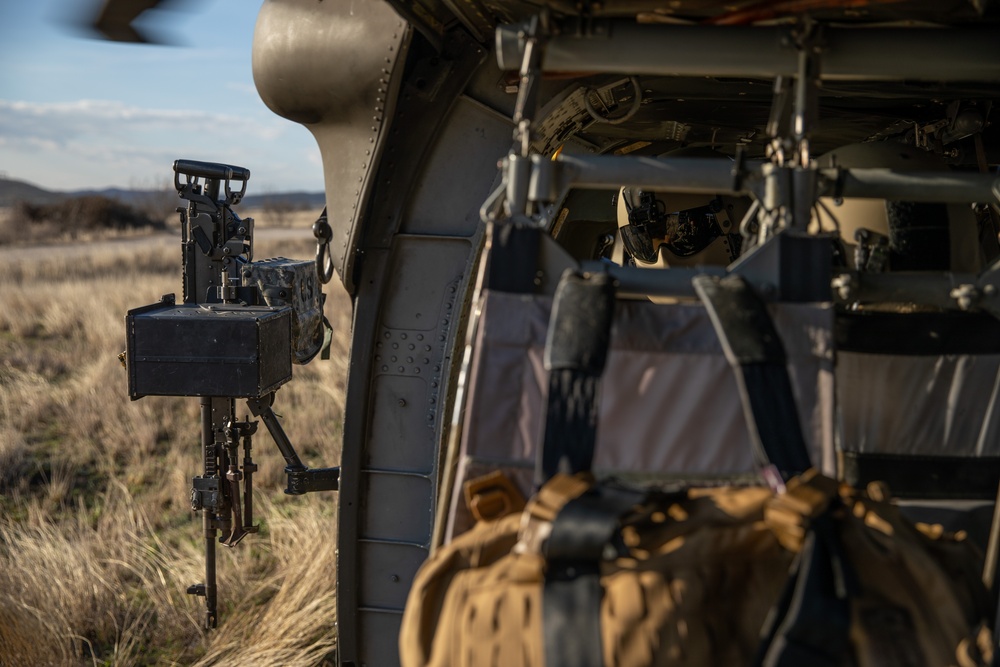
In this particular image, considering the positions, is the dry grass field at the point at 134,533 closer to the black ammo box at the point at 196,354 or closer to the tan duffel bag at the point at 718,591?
the black ammo box at the point at 196,354

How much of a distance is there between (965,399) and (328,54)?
2.25 metres

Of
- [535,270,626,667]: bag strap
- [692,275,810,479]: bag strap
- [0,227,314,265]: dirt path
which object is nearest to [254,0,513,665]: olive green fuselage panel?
[535,270,626,667]: bag strap

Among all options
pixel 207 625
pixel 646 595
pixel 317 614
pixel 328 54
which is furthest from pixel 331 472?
pixel 646 595

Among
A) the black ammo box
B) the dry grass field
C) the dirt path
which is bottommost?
the dry grass field

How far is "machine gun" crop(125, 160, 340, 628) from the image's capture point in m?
3.80

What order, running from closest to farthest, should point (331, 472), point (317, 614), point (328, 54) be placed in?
1. point (328, 54)
2. point (331, 472)
3. point (317, 614)

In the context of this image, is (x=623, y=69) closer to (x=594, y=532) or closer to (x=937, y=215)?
(x=594, y=532)

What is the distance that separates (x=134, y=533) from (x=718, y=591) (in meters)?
5.14

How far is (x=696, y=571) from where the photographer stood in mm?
1621

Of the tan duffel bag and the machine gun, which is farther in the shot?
the machine gun

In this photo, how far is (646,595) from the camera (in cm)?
158

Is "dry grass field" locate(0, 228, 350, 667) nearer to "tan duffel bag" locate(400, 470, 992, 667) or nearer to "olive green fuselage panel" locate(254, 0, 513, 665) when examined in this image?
"olive green fuselage panel" locate(254, 0, 513, 665)

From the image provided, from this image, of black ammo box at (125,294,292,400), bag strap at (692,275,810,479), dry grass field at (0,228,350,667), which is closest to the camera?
bag strap at (692,275,810,479)

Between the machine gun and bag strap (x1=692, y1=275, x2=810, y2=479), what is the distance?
1.99m
